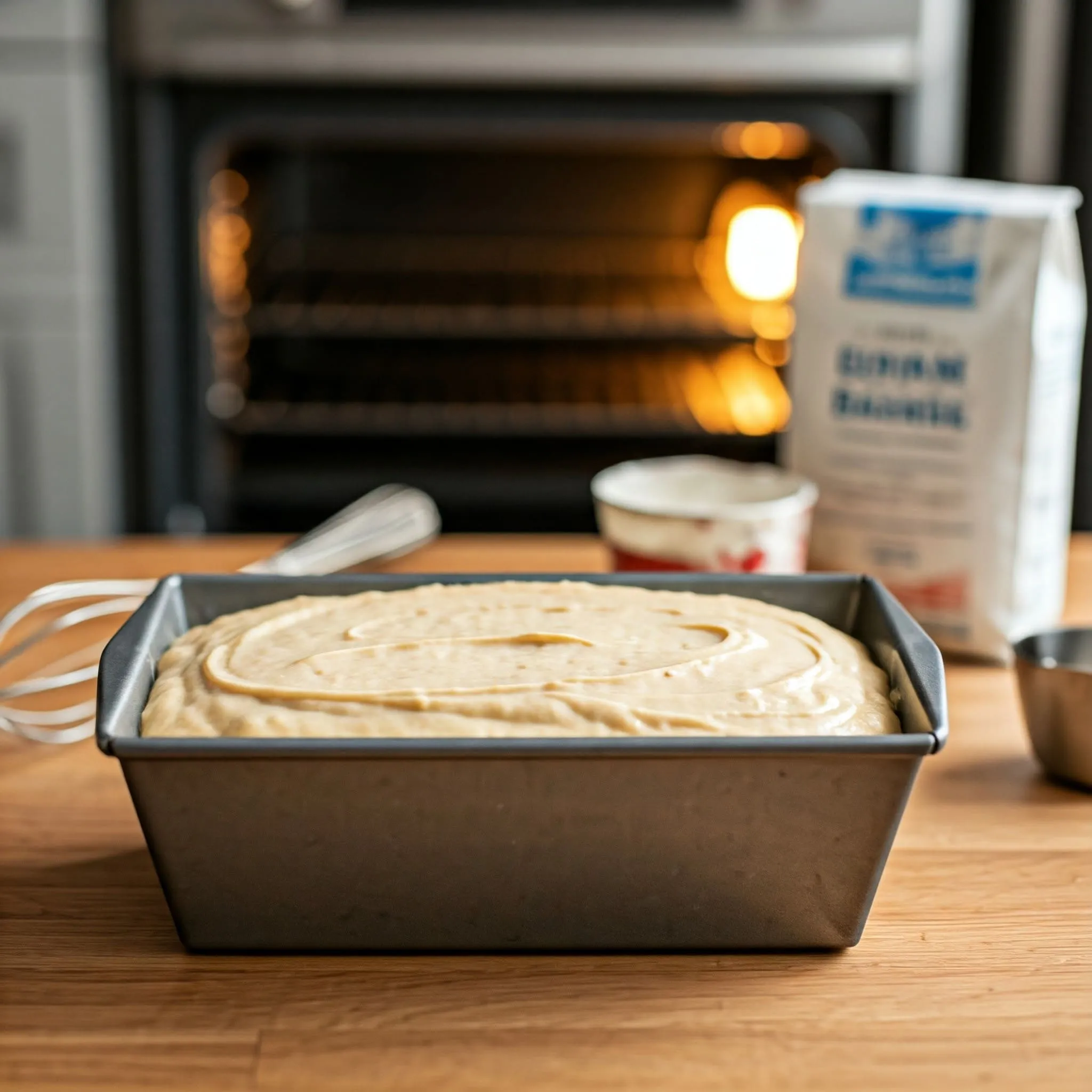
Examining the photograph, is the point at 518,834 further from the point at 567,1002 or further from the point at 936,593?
the point at 936,593

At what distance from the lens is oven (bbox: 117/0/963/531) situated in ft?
5.07

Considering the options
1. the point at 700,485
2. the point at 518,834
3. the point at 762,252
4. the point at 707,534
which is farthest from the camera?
the point at 762,252

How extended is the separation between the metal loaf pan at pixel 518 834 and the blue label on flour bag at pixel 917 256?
1.26 ft

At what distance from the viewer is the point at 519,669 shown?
0.59 meters

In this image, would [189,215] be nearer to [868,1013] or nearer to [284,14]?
[284,14]

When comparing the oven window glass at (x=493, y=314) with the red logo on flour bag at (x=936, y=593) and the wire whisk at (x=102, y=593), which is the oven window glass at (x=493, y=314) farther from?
the red logo on flour bag at (x=936, y=593)

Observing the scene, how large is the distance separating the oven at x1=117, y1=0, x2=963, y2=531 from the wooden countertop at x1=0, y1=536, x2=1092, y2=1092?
1.07 metres

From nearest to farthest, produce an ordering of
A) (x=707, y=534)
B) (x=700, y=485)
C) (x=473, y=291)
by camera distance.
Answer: (x=707, y=534) < (x=700, y=485) < (x=473, y=291)

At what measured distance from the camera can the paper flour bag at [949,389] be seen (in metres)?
0.87

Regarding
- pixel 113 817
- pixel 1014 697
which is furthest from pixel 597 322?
pixel 113 817

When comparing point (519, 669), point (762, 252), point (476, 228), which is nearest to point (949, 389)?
point (519, 669)

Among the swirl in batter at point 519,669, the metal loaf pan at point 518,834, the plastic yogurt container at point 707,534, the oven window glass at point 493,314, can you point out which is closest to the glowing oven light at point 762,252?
the oven window glass at point 493,314

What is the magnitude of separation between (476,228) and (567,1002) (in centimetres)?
145

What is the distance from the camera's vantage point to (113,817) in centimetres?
68
